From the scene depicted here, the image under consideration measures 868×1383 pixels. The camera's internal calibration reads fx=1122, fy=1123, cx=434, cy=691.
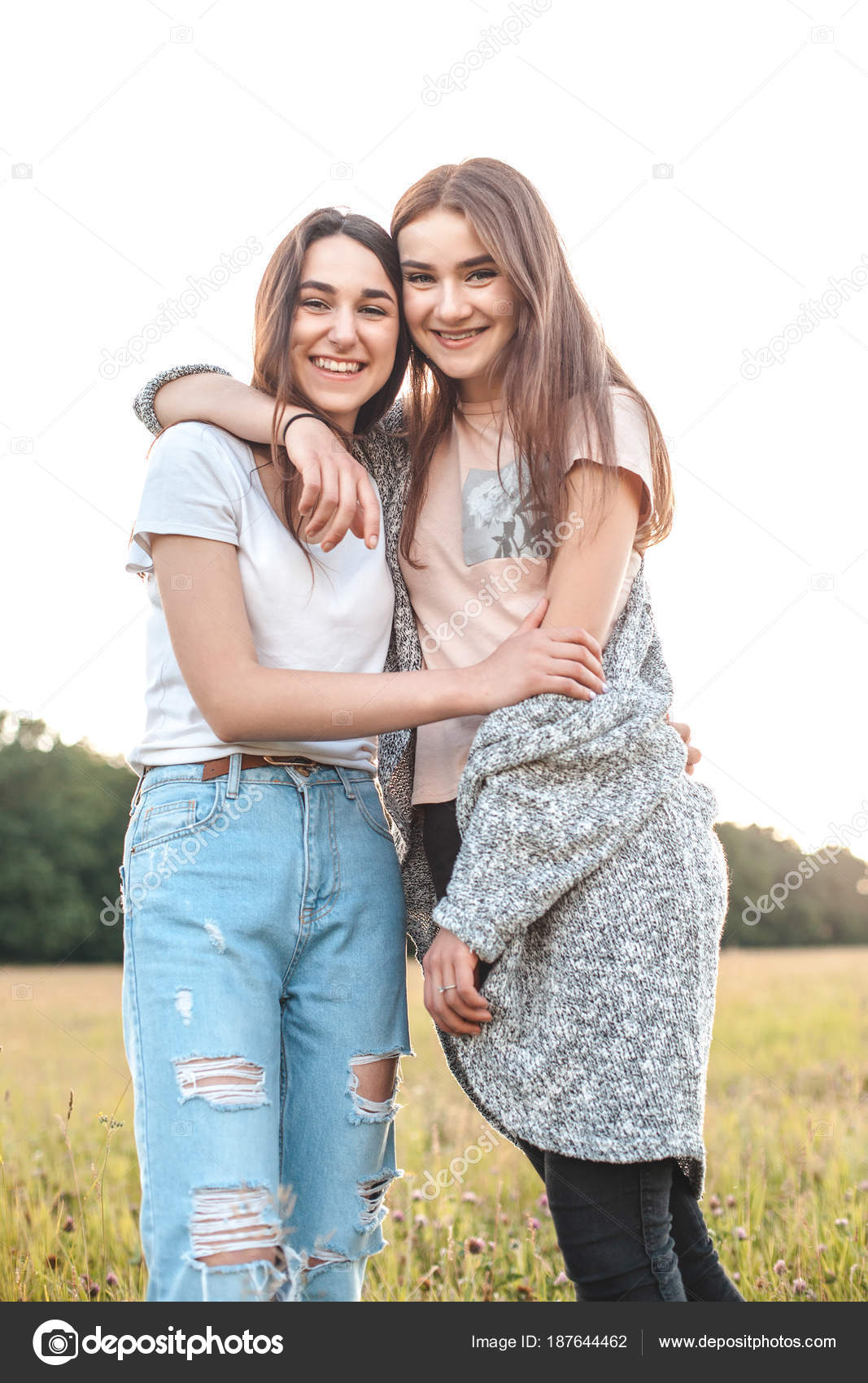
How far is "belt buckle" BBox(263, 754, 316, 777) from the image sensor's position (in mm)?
1888

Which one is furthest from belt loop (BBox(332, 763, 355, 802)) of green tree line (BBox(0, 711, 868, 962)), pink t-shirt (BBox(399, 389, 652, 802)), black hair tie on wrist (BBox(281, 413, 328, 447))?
green tree line (BBox(0, 711, 868, 962))

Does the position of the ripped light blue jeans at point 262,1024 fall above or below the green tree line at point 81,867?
below

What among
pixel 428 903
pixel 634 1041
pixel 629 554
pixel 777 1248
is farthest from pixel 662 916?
pixel 777 1248

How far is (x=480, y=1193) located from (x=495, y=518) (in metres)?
2.23

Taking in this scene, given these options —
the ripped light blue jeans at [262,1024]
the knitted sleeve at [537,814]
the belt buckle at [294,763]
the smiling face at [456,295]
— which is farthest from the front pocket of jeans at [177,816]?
the smiling face at [456,295]

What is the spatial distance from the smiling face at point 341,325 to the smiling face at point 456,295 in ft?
0.21

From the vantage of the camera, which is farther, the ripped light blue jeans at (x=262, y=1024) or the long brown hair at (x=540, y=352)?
the long brown hair at (x=540, y=352)

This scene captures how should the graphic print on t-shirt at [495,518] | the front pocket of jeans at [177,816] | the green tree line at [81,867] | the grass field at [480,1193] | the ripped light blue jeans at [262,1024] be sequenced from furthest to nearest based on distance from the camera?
the green tree line at [81,867]
the grass field at [480,1193]
the graphic print on t-shirt at [495,518]
the front pocket of jeans at [177,816]
the ripped light blue jeans at [262,1024]

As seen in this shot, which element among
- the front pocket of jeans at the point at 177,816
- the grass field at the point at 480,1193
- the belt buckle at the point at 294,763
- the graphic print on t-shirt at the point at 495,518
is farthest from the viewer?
the grass field at the point at 480,1193

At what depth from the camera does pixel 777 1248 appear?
A: 9.24 feet

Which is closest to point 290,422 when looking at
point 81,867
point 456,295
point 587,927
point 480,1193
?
point 456,295

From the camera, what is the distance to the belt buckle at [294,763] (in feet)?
6.19

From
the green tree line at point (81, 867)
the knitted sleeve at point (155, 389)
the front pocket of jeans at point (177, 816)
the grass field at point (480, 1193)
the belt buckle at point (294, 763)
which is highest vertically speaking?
the green tree line at point (81, 867)

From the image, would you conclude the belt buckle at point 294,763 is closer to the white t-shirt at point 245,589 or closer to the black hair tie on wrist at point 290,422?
the white t-shirt at point 245,589
